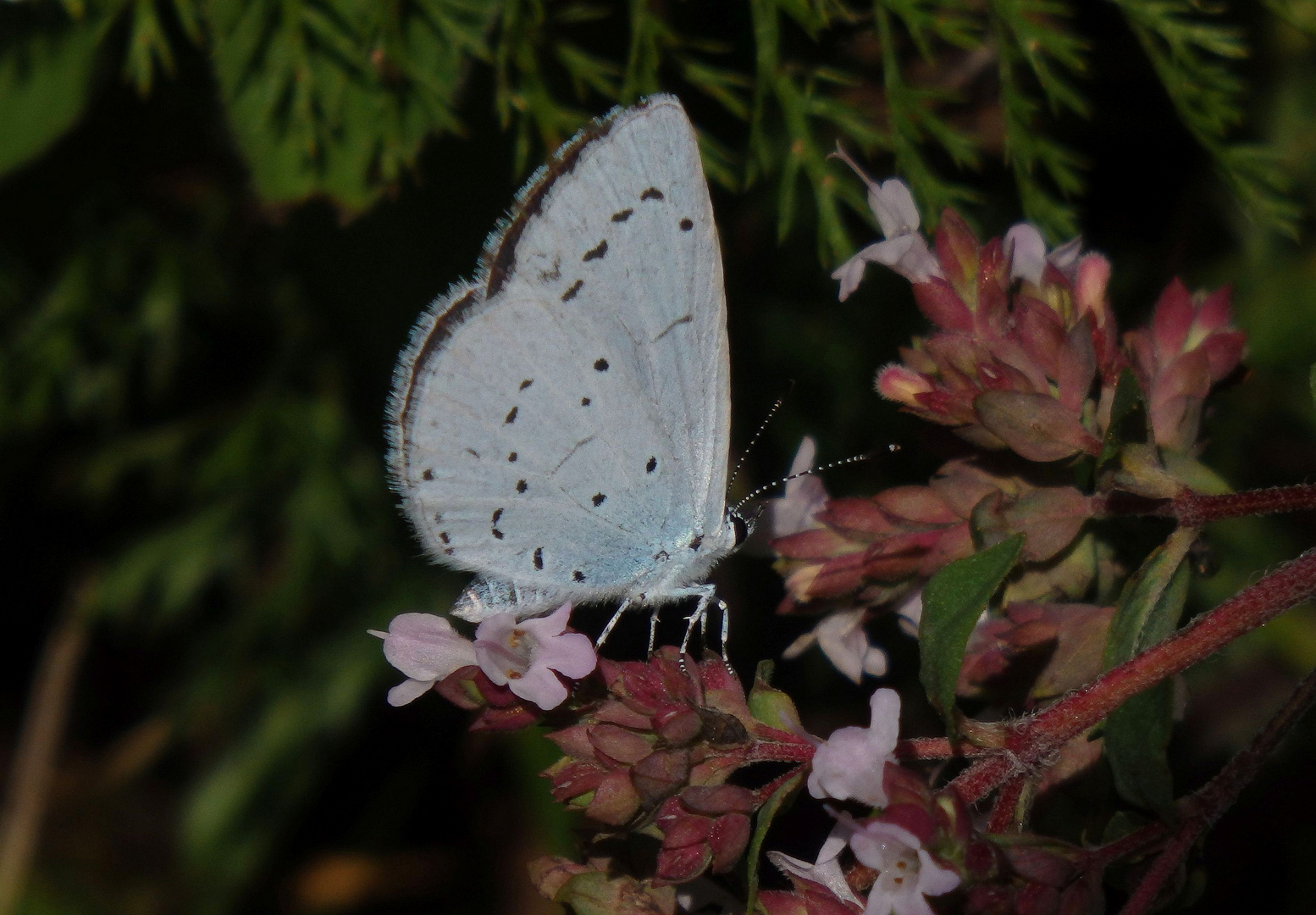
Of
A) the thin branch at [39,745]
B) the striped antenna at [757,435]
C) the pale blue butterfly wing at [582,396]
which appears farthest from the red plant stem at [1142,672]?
the thin branch at [39,745]

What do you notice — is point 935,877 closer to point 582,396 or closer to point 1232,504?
point 1232,504

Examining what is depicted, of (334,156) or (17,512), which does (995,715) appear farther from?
(17,512)

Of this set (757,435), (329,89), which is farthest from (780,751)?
(329,89)

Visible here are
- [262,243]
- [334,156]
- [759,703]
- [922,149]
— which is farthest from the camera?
[262,243]

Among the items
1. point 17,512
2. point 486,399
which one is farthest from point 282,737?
point 486,399

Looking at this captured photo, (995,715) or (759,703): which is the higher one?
(759,703)

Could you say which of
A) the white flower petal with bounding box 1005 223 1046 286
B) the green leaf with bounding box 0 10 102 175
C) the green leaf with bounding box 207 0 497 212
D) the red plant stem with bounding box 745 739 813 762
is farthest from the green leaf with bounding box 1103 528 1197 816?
the green leaf with bounding box 0 10 102 175

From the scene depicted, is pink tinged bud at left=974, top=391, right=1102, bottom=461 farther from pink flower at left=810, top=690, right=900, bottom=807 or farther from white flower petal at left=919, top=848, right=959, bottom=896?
white flower petal at left=919, top=848, right=959, bottom=896
